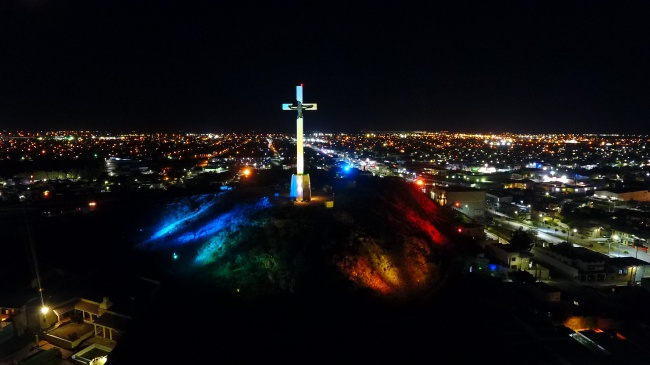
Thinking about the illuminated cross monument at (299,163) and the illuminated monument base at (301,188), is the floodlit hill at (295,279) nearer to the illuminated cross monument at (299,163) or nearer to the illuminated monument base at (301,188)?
the illuminated monument base at (301,188)

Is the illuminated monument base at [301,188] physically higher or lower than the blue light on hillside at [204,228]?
higher

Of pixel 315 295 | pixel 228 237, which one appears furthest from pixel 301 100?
pixel 315 295

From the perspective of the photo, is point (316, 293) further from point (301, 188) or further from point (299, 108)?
point (299, 108)

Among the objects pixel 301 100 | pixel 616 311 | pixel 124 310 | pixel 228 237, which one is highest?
pixel 301 100

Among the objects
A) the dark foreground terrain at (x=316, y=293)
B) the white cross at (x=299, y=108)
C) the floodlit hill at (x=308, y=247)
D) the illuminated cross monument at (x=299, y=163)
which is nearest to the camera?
the dark foreground terrain at (x=316, y=293)

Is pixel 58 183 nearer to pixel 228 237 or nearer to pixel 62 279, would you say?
pixel 62 279

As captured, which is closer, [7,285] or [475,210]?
[7,285]

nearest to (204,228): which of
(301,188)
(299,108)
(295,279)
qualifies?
(301,188)

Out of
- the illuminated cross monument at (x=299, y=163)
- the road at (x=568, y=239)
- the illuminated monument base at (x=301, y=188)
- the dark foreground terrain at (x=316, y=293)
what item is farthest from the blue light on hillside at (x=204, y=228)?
the road at (x=568, y=239)
